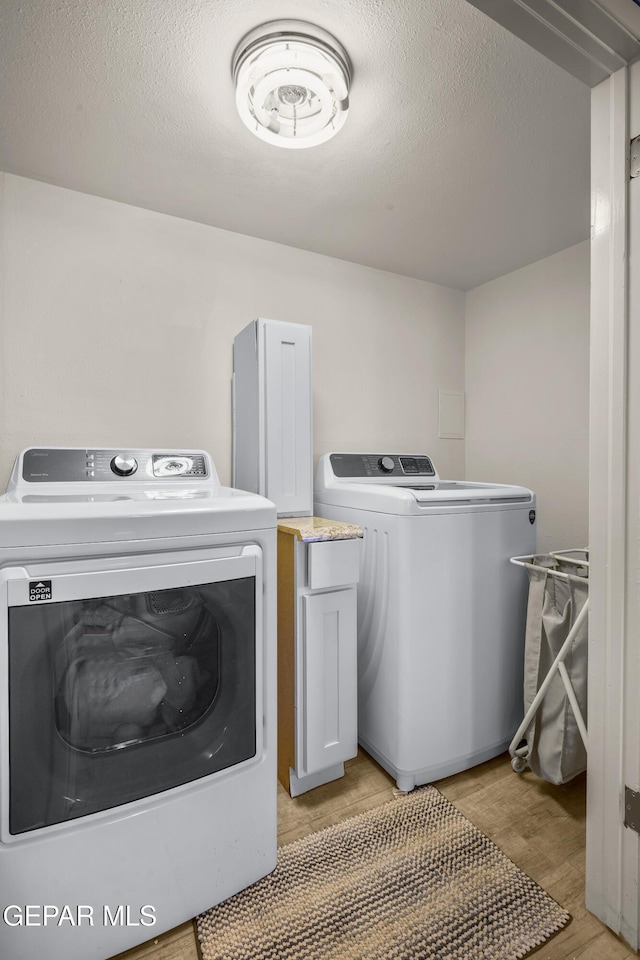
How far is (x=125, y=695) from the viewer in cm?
110

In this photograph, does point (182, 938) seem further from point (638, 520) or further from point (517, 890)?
point (638, 520)

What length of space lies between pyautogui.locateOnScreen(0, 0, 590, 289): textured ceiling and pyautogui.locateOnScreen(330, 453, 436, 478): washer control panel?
1067mm

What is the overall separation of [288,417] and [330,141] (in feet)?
3.20

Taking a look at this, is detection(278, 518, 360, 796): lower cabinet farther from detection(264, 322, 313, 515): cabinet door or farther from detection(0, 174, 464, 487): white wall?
detection(0, 174, 464, 487): white wall

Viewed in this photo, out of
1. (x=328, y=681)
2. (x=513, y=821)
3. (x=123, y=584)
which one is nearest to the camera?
(x=123, y=584)

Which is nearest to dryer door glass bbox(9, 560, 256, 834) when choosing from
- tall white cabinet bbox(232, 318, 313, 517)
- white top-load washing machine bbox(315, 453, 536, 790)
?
white top-load washing machine bbox(315, 453, 536, 790)

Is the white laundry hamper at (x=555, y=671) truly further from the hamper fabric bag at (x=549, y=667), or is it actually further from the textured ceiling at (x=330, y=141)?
the textured ceiling at (x=330, y=141)

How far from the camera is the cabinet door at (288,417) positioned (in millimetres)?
1865

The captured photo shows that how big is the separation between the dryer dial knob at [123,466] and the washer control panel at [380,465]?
2.97 ft

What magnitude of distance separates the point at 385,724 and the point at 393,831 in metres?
0.32

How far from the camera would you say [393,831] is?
145 centimetres

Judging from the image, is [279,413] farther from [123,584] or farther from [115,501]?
[123,584]

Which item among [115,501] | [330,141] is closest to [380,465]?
[330,141]

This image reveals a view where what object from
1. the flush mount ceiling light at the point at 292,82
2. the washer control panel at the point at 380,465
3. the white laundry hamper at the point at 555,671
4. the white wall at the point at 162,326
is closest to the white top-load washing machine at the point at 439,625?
the white laundry hamper at the point at 555,671
